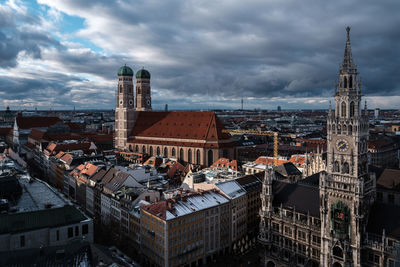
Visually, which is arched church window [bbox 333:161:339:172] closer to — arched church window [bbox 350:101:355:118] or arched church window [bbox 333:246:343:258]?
arched church window [bbox 350:101:355:118]

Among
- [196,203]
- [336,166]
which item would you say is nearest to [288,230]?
[336,166]

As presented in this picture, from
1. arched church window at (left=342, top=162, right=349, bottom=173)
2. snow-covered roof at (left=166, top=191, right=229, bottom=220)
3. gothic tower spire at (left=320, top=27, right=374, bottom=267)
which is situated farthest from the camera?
snow-covered roof at (left=166, top=191, right=229, bottom=220)

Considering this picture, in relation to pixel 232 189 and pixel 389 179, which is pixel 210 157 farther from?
pixel 389 179

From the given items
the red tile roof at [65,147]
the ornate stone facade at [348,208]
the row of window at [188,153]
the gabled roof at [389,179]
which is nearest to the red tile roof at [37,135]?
the red tile roof at [65,147]

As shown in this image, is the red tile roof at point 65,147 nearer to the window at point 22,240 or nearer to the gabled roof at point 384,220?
the window at point 22,240

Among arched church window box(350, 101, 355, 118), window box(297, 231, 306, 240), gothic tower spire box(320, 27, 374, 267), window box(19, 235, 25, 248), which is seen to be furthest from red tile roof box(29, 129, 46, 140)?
arched church window box(350, 101, 355, 118)
